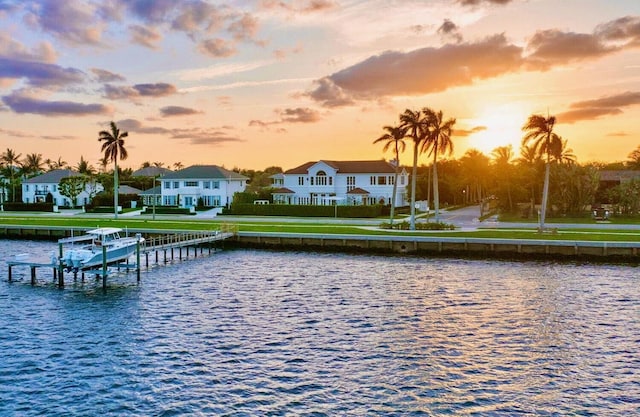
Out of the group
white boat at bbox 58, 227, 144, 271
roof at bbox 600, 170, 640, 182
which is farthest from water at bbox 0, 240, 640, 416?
roof at bbox 600, 170, 640, 182

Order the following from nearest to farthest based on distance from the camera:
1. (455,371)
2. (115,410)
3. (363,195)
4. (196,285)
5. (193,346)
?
(115,410)
(455,371)
(193,346)
(196,285)
(363,195)

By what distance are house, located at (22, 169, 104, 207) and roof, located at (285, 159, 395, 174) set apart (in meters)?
54.7

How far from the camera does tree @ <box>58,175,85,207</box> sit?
122 metres

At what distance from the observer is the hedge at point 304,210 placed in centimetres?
8906

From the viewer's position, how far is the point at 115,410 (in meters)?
19.3

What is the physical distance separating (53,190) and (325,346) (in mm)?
127192

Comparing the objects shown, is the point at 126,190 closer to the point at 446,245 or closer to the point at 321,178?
the point at 321,178

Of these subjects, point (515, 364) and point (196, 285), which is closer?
point (515, 364)

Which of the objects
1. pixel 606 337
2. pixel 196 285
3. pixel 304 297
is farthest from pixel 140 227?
pixel 606 337

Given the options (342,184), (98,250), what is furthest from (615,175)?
(98,250)

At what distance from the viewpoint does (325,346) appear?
26.1 m

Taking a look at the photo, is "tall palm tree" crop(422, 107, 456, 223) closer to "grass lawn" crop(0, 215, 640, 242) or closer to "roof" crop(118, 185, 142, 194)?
"grass lawn" crop(0, 215, 640, 242)

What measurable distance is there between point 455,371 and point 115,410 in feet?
43.7

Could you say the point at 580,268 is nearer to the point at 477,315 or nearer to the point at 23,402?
the point at 477,315
